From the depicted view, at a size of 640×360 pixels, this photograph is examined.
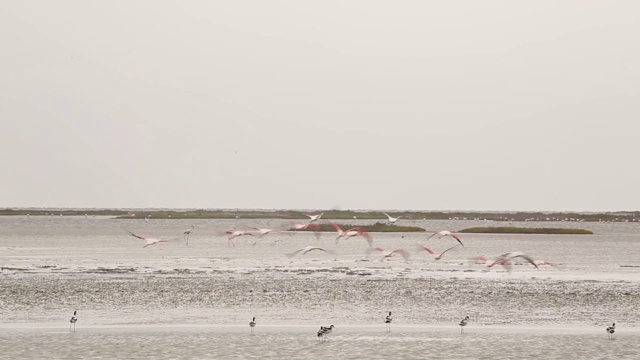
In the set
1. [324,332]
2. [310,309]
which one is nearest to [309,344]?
[324,332]

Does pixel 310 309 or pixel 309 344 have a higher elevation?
pixel 310 309

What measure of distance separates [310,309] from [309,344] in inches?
312

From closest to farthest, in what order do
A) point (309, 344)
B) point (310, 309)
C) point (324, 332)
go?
point (309, 344), point (324, 332), point (310, 309)

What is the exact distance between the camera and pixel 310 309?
34281 mm

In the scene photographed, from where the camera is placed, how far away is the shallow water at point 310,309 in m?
25.6

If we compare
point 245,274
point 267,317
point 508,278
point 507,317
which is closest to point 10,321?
point 267,317

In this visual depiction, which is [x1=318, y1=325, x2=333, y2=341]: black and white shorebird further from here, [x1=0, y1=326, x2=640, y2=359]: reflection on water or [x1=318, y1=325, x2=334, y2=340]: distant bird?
[x1=0, y1=326, x2=640, y2=359]: reflection on water

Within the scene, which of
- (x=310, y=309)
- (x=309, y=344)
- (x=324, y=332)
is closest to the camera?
(x=309, y=344)

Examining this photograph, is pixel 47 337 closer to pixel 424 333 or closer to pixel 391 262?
→ pixel 424 333

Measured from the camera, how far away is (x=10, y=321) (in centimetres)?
3028

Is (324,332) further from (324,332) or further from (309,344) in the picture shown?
(309,344)

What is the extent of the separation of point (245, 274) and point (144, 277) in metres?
4.95

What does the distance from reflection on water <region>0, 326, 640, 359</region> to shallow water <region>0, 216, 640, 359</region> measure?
1.9 inches

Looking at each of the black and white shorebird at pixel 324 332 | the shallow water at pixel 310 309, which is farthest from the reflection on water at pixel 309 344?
the black and white shorebird at pixel 324 332
